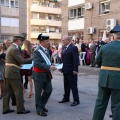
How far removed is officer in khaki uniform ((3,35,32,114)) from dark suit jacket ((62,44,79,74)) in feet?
4.28

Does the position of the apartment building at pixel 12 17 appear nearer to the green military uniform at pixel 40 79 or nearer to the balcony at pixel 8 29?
the balcony at pixel 8 29

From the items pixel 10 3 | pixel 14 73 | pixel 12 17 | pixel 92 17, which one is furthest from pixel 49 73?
pixel 10 3

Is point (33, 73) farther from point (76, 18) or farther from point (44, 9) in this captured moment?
point (44, 9)

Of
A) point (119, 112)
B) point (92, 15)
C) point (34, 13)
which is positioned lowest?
point (119, 112)

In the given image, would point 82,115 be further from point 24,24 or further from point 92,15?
point 24,24

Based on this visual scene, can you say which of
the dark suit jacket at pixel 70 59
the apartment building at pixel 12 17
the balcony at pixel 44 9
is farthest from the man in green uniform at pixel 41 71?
the balcony at pixel 44 9

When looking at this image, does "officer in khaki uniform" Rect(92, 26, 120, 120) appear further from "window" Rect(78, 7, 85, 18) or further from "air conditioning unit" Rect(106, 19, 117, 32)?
"window" Rect(78, 7, 85, 18)

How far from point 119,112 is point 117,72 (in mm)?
750

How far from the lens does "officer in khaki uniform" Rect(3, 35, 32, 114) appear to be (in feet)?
20.4

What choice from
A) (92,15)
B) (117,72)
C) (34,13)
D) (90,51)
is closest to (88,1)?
(92,15)

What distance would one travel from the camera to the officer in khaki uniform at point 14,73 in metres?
6.22

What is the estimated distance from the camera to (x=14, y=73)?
20.6ft

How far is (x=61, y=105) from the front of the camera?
7285 mm

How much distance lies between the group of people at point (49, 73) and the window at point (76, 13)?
19288 mm
